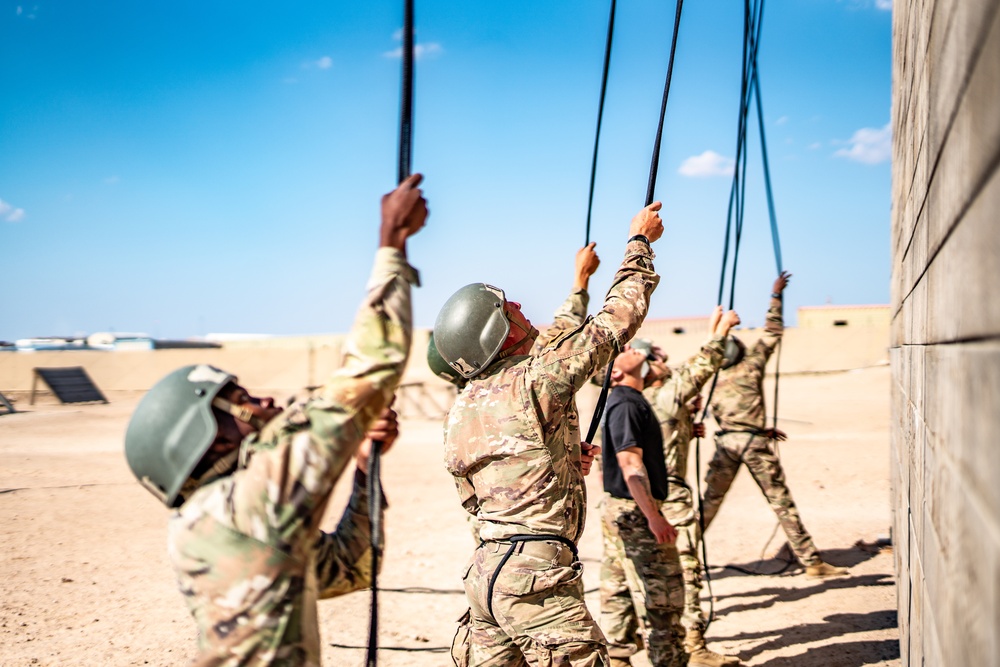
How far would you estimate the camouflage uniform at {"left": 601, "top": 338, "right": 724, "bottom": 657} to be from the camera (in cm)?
577

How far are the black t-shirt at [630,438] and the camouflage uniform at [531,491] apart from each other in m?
1.55

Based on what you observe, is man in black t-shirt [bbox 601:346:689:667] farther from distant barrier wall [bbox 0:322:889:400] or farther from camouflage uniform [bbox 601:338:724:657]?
distant barrier wall [bbox 0:322:889:400]

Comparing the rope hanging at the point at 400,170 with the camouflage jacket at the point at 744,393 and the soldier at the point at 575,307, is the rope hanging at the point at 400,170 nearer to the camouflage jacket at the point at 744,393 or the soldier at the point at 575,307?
the soldier at the point at 575,307

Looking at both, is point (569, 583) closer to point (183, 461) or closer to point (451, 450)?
point (451, 450)

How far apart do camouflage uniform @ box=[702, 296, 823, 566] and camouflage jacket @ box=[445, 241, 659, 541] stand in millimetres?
4932

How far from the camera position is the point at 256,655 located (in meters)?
2.07

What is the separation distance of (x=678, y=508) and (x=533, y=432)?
3.41 meters

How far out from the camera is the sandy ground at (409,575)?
20.6 feet

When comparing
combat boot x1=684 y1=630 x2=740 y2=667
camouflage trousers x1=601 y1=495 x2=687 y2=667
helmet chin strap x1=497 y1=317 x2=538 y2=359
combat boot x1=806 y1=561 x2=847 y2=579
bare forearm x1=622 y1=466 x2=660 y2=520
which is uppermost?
helmet chin strap x1=497 y1=317 x2=538 y2=359

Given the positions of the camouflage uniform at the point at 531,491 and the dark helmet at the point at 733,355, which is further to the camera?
the dark helmet at the point at 733,355

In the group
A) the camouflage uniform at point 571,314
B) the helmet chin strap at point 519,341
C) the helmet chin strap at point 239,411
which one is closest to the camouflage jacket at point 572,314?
the camouflage uniform at point 571,314

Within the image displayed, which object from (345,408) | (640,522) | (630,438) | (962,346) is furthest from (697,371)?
(962,346)

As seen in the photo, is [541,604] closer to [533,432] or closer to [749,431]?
[533,432]

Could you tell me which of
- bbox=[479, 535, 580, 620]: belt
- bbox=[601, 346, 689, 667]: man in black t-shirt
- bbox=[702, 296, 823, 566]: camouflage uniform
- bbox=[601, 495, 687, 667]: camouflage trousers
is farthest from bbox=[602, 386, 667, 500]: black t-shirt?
bbox=[702, 296, 823, 566]: camouflage uniform
